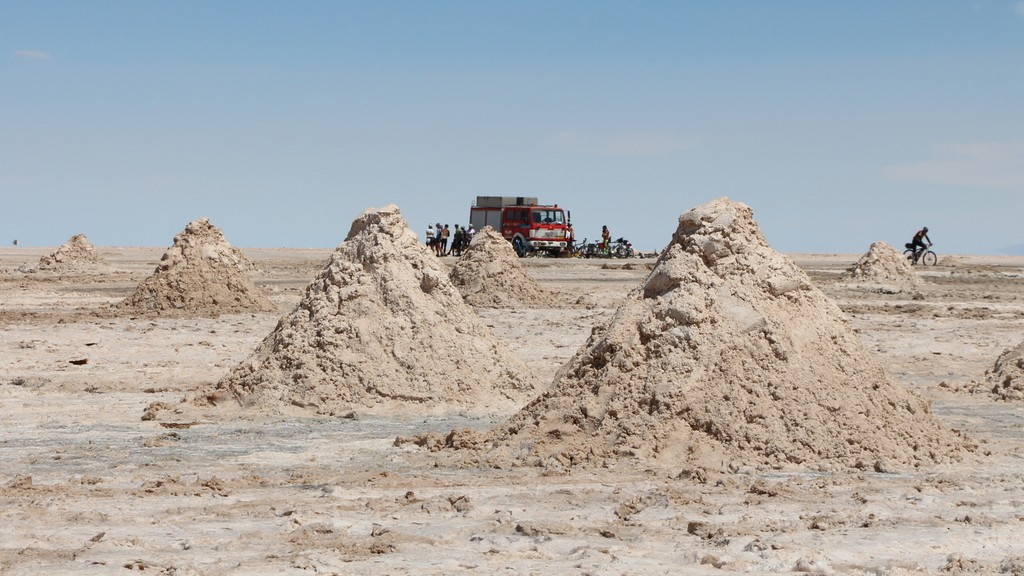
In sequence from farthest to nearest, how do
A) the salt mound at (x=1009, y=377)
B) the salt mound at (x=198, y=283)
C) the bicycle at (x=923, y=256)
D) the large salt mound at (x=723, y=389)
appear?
the bicycle at (x=923, y=256) < the salt mound at (x=198, y=283) < the salt mound at (x=1009, y=377) < the large salt mound at (x=723, y=389)

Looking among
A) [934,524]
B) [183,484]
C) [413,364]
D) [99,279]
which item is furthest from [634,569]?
[99,279]

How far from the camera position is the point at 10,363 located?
14375 millimetres

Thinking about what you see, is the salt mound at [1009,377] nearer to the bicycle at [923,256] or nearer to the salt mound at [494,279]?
the salt mound at [494,279]

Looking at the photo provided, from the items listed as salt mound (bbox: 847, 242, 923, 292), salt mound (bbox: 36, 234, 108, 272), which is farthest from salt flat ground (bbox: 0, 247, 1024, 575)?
salt mound (bbox: 36, 234, 108, 272)

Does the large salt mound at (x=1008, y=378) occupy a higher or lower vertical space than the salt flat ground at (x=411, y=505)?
higher

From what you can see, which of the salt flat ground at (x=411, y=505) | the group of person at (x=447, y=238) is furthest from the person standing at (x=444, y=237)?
the salt flat ground at (x=411, y=505)

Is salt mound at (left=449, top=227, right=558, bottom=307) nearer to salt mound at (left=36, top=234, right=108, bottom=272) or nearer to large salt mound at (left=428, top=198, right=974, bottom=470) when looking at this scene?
large salt mound at (left=428, top=198, right=974, bottom=470)

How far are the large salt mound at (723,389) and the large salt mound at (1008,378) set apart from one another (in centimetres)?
313

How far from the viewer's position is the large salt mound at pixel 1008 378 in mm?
12055

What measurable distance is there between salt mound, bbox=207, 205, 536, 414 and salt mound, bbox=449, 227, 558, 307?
973 centimetres

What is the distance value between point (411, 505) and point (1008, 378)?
7114mm

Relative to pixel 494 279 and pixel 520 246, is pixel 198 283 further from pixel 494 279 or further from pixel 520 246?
pixel 520 246

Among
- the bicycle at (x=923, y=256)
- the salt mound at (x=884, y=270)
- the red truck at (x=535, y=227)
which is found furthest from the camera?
the red truck at (x=535, y=227)

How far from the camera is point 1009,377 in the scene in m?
12.2
